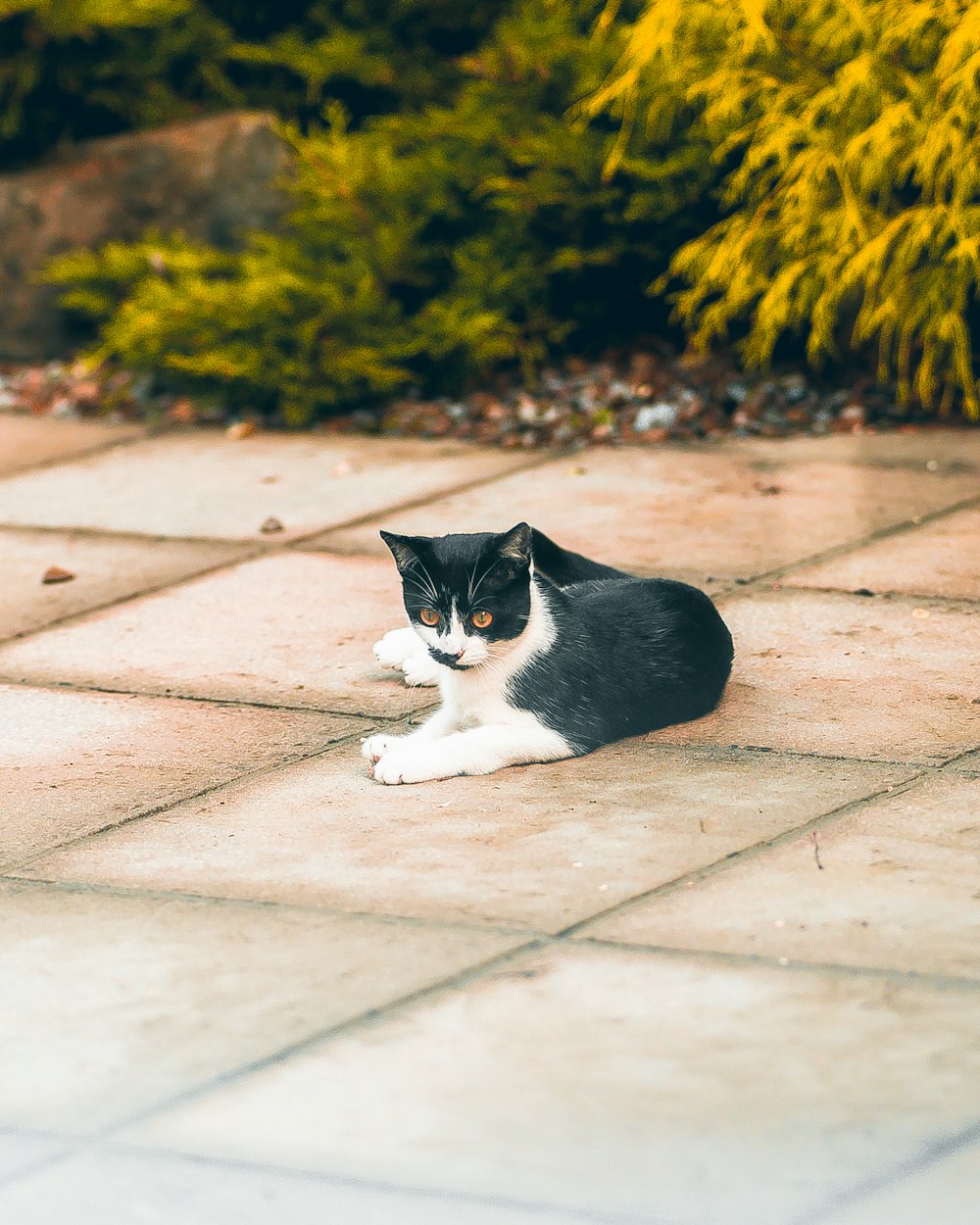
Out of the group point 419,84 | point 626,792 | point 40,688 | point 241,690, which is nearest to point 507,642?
point 626,792

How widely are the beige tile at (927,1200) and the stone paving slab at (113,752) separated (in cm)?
233

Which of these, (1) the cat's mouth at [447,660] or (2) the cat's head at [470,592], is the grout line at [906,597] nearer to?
(2) the cat's head at [470,592]

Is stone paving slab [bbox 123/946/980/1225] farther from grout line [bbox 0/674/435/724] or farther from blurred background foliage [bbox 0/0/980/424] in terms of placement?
blurred background foliage [bbox 0/0/980/424]

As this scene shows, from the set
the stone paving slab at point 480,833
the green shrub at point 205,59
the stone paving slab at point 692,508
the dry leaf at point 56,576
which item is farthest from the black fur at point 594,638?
the green shrub at point 205,59

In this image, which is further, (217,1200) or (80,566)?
(80,566)

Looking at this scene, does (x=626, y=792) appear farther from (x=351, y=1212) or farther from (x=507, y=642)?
(x=351, y=1212)

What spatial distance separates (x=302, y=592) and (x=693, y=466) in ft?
7.44

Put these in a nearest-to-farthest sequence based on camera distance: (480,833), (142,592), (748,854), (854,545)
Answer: (748,854) < (480,833) < (142,592) < (854,545)

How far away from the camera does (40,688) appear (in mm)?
5797

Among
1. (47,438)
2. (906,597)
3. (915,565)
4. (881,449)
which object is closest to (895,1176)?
(906,597)

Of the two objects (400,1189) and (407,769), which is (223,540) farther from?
(400,1189)

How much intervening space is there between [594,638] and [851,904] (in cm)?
129

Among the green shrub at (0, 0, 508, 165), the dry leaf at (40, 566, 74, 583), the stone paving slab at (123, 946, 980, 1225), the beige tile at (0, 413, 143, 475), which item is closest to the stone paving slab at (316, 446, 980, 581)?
the dry leaf at (40, 566, 74, 583)

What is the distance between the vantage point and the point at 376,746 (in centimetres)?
498
